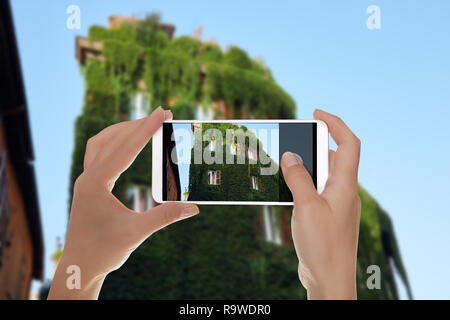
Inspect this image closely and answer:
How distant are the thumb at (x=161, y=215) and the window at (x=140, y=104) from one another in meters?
12.5

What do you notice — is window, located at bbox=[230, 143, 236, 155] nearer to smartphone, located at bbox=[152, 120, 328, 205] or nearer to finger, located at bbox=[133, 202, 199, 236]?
smartphone, located at bbox=[152, 120, 328, 205]

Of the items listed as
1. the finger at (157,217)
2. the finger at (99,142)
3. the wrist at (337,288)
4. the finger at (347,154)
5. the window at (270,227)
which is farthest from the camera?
the window at (270,227)

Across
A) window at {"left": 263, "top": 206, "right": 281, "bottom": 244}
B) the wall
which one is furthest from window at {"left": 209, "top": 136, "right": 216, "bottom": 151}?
window at {"left": 263, "top": 206, "right": 281, "bottom": 244}

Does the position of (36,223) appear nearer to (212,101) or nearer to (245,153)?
(212,101)

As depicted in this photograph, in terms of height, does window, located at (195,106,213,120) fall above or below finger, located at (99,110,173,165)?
above

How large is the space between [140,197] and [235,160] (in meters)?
11.3

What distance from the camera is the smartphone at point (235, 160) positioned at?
2.44 meters

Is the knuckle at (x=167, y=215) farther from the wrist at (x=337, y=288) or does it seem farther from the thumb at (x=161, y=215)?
the wrist at (x=337, y=288)

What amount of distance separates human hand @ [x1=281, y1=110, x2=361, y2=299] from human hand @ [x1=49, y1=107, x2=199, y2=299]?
647mm

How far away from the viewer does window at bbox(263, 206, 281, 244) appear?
14.4m

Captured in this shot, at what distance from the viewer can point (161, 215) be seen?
82.7 inches

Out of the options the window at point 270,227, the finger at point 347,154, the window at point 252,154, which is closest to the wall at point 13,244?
the window at point 270,227

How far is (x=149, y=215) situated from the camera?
2.08 m

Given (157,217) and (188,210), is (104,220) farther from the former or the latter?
(188,210)
